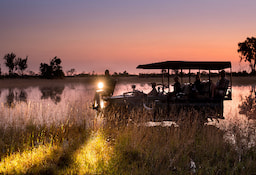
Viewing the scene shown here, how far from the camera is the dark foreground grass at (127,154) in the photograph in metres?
6.14

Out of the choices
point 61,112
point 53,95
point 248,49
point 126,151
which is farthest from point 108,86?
point 248,49

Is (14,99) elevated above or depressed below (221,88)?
below

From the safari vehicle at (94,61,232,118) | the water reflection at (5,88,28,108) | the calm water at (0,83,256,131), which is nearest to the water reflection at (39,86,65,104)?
the water reflection at (5,88,28,108)

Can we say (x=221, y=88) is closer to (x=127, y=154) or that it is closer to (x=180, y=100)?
(x=180, y=100)

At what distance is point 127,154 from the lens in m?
7.13

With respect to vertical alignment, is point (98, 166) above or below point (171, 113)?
below

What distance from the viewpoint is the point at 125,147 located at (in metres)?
7.43

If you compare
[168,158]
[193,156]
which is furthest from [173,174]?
[193,156]

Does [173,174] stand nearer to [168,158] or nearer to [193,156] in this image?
[168,158]

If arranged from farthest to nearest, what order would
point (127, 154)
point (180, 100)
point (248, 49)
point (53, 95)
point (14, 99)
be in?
point (248, 49)
point (53, 95)
point (14, 99)
point (180, 100)
point (127, 154)

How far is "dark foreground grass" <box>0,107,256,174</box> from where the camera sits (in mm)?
6145

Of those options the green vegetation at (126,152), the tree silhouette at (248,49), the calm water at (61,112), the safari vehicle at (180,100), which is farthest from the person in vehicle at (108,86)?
the tree silhouette at (248,49)

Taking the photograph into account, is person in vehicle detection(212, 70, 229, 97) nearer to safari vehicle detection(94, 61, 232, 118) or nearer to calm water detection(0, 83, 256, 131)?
safari vehicle detection(94, 61, 232, 118)

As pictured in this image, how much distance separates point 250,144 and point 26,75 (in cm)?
9357
